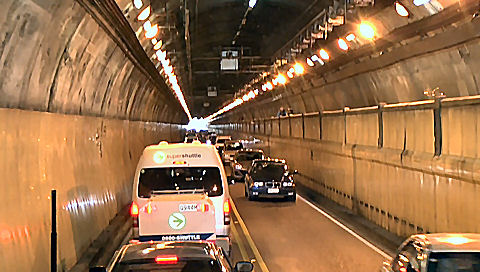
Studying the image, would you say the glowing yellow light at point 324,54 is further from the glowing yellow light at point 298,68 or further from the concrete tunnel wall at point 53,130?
the concrete tunnel wall at point 53,130

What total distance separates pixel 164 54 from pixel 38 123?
631 inches

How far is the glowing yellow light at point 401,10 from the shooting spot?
1571 centimetres

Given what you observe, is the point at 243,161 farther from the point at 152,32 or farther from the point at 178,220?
the point at 178,220

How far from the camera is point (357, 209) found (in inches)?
845

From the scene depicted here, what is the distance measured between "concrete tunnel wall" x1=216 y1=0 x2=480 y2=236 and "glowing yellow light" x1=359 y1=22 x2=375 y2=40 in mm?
682

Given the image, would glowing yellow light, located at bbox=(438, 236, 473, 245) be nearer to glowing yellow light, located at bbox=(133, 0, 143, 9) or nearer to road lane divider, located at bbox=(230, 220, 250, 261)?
road lane divider, located at bbox=(230, 220, 250, 261)

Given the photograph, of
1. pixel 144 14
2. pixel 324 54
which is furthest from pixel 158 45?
pixel 144 14

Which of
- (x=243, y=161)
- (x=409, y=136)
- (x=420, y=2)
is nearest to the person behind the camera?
(x=420, y=2)

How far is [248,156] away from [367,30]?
17.1 meters

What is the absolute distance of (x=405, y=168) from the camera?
16.3 metres

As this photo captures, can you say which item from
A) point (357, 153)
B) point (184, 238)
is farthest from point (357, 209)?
point (184, 238)

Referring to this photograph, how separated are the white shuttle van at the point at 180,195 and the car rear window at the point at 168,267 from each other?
5.27 m

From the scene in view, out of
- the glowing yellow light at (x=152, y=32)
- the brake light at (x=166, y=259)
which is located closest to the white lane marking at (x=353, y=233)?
the glowing yellow light at (x=152, y=32)

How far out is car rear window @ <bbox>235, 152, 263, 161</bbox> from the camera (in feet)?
114
